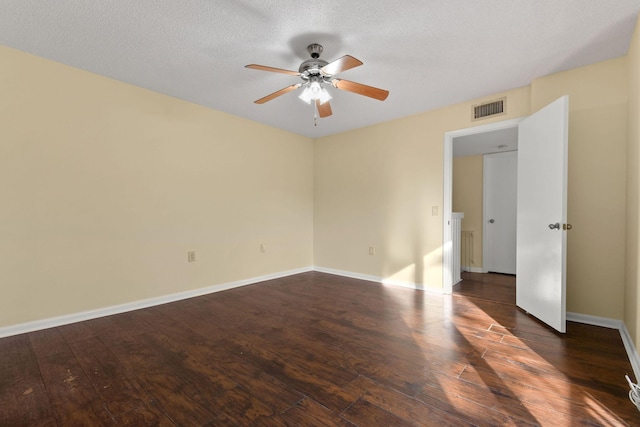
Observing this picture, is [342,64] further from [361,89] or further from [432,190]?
[432,190]

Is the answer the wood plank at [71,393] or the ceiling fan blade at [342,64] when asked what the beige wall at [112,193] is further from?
the ceiling fan blade at [342,64]

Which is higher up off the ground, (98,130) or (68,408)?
(98,130)

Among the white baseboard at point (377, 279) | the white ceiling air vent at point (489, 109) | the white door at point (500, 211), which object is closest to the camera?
the white ceiling air vent at point (489, 109)

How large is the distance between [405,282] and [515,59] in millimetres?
2768

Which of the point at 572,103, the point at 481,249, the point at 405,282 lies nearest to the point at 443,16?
the point at 572,103

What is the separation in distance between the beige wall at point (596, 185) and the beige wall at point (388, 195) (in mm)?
495

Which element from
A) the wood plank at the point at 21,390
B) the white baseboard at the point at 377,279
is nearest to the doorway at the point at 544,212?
the white baseboard at the point at 377,279

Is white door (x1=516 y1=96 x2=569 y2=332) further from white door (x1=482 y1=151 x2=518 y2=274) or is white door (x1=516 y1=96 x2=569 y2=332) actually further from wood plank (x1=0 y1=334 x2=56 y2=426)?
wood plank (x1=0 y1=334 x2=56 y2=426)

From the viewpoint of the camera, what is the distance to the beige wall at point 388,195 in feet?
11.8

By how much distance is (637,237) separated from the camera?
1881 mm

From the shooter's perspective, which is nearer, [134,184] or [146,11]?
[146,11]

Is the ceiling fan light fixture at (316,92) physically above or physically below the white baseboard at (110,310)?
above

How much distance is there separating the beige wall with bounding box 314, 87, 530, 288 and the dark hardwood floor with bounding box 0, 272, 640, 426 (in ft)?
3.61

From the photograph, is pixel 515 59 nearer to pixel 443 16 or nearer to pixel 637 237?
pixel 443 16
